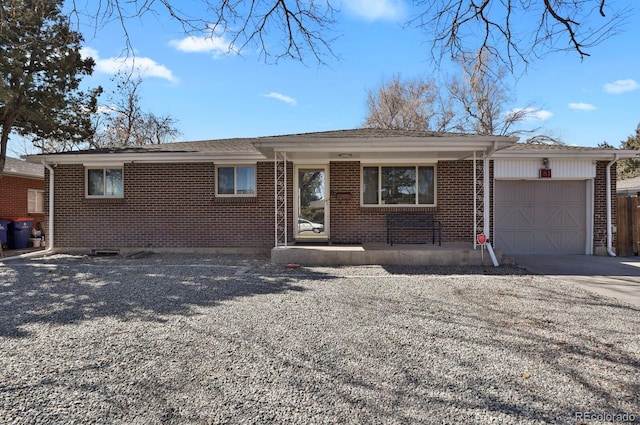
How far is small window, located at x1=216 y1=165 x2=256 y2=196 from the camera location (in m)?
10.4

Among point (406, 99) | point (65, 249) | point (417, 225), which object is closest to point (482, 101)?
point (406, 99)

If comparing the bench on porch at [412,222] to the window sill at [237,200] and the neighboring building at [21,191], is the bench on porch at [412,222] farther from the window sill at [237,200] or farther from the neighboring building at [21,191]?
the neighboring building at [21,191]

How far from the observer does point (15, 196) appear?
14.9 meters

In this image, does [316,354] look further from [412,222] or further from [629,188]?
[629,188]

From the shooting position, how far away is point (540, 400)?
104 inches

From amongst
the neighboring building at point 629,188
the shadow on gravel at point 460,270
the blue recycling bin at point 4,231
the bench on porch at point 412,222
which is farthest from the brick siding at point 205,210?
the neighboring building at point 629,188

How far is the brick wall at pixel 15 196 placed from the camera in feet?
47.1

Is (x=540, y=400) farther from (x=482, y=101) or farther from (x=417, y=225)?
(x=482, y=101)

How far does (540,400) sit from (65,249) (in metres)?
12.0

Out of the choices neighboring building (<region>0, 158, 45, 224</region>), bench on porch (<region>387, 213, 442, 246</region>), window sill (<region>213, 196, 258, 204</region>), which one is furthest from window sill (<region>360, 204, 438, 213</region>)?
neighboring building (<region>0, 158, 45, 224</region>)

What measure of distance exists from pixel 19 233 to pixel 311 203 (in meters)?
10.8

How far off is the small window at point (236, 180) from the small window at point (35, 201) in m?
10.8

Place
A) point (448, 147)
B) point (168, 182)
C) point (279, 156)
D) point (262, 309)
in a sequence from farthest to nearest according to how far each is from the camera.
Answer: point (168, 182) < point (279, 156) < point (448, 147) < point (262, 309)

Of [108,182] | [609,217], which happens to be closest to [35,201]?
[108,182]
